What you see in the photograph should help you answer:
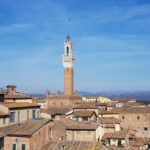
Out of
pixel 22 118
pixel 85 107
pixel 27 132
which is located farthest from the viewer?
pixel 85 107

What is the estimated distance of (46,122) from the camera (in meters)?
38.5

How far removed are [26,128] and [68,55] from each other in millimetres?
73721

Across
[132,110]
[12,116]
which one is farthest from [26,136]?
[132,110]

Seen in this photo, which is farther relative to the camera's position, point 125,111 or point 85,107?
point 125,111

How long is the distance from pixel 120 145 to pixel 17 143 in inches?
609

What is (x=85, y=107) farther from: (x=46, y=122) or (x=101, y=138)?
(x=46, y=122)

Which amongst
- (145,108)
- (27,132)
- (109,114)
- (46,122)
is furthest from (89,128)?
(145,108)

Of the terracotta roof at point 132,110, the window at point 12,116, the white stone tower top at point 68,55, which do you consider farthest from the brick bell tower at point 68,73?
the window at point 12,116

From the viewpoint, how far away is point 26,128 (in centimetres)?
3609

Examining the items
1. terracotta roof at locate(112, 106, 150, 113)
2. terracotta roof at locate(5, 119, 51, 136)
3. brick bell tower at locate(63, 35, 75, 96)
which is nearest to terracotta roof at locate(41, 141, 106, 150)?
terracotta roof at locate(5, 119, 51, 136)

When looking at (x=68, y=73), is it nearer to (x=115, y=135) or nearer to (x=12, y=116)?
(x=115, y=135)

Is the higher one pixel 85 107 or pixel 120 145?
pixel 85 107

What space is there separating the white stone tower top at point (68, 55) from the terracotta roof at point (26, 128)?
69.6m

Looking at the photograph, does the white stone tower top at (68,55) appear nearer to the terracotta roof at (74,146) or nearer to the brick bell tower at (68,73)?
the brick bell tower at (68,73)
